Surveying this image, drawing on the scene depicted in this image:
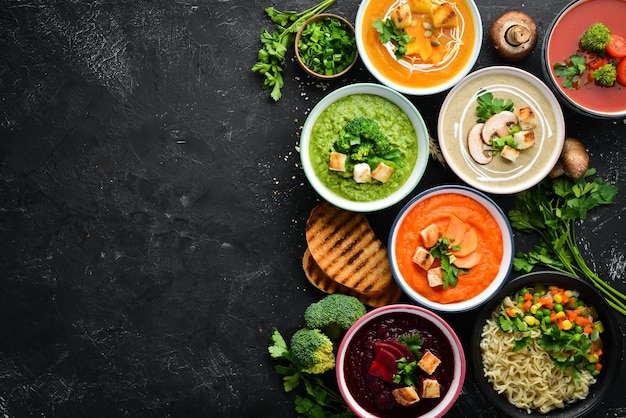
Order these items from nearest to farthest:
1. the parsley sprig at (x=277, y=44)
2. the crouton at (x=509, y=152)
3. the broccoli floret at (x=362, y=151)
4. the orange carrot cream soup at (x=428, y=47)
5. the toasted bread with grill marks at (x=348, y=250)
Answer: the broccoli floret at (x=362, y=151) < the crouton at (x=509, y=152) < the orange carrot cream soup at (x=428, y=47) < the toasted bread with grill marks at (x=348, y=250) < the parsley sprig at (x=277, y=44)

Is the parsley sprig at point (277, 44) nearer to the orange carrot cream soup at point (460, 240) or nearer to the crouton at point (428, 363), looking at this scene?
the orange carrot cream soup at point (460, 240)

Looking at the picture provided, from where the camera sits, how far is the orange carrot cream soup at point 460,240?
4.68 metres

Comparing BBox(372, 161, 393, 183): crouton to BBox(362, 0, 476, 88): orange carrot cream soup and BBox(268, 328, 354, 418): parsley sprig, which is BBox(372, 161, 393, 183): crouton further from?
BBox(268, 328, 354, 418): parsley sprig

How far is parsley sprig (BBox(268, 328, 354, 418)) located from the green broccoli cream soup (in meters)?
1.27

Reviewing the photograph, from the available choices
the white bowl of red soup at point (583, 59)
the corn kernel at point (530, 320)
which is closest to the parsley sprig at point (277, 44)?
the white bowl of red soup at point (583, 59)

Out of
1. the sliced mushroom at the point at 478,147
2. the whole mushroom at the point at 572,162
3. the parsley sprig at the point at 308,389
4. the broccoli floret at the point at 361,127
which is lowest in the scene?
the parsley sprig at the point at 308,389

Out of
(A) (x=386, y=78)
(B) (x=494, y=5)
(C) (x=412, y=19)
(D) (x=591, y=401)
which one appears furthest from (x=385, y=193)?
(D) (x=591, y=401)

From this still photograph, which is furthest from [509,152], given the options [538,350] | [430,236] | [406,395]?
[406,395]

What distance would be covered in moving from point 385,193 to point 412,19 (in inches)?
50.3

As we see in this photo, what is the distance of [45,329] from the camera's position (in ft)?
16.7

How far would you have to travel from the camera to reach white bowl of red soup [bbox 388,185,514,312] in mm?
4633

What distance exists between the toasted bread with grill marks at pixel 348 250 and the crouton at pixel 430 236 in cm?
Result: 40

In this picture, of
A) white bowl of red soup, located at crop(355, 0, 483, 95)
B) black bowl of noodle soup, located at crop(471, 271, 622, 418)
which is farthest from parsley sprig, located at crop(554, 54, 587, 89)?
black bowl of noodle soup, located at crop(471, 271, 622, 418)

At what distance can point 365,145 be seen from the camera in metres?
4.58
